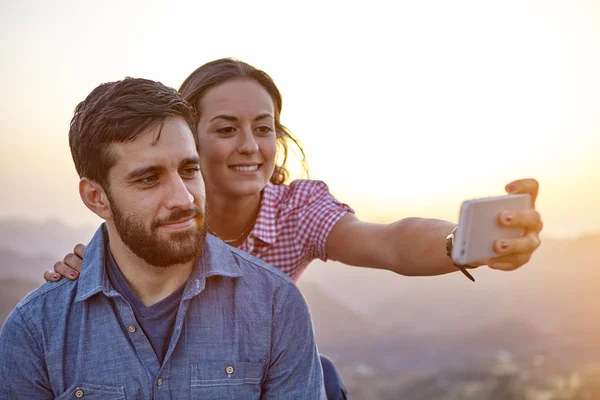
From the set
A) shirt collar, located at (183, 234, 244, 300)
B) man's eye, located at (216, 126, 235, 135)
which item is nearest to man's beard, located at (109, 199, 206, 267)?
shirt collar, located at (183, 234, 244, 300)

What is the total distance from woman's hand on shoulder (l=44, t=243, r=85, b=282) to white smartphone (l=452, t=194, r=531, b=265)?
178cm

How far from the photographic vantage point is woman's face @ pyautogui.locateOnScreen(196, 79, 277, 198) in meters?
4.07

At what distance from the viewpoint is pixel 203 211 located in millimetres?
3002

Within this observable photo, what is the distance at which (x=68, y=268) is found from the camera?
3.21 meters

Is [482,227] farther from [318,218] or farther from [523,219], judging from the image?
[318,218]

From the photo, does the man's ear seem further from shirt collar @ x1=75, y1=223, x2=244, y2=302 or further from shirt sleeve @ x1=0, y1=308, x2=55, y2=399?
shirt sleeve @ x1=0, y1=308, x2=55, y2=399

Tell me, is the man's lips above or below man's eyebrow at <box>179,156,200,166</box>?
below

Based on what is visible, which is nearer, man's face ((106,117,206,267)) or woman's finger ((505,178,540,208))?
woman's finger ((505,178,540,208))

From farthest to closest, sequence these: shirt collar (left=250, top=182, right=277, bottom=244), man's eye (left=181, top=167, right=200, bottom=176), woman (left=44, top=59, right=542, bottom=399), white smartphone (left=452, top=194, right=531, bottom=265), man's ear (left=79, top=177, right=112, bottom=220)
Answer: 1. shirt collar (left=250, top=182, right=277, bottom=244)
2. woman (left=44, top=59, right=542, bottom=399)
3. man's ear (left=79, top=177, right=112, bottom=220)
4. man's eye (left=181, top=167, right=200, bottom=176)
5. white smartphone (left=452, top=194, right=531, bottom=265)

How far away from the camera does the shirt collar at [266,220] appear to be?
13.4 ft

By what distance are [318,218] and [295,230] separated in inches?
7.2

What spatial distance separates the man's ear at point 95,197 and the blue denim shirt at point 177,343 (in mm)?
201

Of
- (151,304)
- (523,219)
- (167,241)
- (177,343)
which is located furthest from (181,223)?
(523,219)

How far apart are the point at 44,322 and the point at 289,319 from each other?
107 cm
